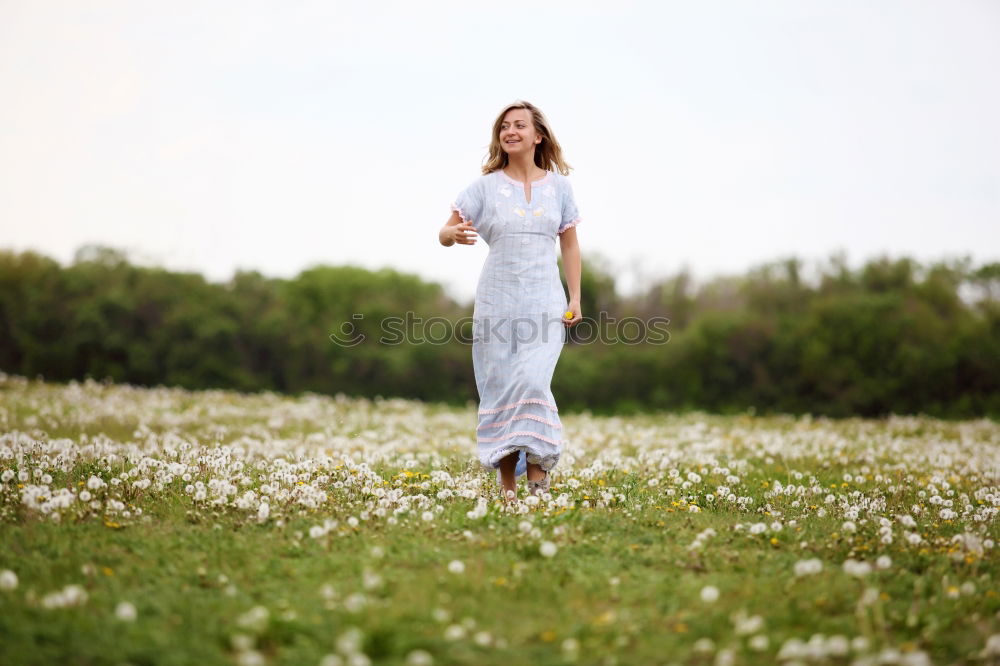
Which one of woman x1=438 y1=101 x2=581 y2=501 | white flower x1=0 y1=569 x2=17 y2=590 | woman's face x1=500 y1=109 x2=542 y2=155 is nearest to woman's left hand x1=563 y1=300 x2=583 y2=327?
woman x1=438 y1=101 x2=581 y2=501

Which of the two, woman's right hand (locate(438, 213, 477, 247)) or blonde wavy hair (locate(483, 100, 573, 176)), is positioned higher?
blonde wavy hair (locate(483, 100, 573, 176))

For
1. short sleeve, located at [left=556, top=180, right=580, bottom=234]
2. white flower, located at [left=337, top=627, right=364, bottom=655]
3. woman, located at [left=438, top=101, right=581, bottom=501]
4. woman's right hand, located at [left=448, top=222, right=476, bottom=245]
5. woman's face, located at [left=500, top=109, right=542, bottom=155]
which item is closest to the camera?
white flower, located at [left=337, top=627, right=364, bottom=655]

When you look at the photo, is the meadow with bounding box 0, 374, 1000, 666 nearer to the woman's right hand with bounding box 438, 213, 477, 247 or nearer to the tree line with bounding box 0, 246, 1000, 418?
the woman's right hand with bounding box 438, 213, 477, 247

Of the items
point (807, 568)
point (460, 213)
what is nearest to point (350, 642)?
point (807, 568)

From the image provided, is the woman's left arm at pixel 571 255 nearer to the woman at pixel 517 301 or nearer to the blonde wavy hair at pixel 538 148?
the woman at pixel 517 301

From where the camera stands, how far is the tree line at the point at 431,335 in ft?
69.6

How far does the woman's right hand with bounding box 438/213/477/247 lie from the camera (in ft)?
21.1

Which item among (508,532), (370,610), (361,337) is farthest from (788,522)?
(361,337)

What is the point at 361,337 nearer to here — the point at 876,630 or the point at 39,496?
the point at 39,496

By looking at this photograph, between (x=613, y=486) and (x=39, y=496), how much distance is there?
4.59m

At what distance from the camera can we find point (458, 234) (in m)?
6.45

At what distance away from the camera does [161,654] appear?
3.45 m

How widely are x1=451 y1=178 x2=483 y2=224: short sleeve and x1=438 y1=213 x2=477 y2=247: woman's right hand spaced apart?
0.15 m

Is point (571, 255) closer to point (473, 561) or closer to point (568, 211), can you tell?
point (568, 211)
